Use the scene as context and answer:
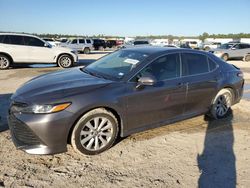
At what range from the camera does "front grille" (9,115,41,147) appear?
11.1ft

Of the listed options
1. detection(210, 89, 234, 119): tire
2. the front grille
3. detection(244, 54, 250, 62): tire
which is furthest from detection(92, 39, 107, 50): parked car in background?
the front grille

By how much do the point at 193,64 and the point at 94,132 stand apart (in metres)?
2.30

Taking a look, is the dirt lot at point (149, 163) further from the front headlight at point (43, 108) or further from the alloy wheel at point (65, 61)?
the alloy wheel at point (65, 61)

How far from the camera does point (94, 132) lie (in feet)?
12.3

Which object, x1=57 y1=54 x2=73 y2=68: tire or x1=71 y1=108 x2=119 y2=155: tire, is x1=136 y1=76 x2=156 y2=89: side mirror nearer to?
x1=71 y1=108 x2=119 y2=155: tire

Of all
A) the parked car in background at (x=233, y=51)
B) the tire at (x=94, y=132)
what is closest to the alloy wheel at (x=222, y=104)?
the tire at (x=94, y=132)

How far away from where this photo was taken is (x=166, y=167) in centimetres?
352

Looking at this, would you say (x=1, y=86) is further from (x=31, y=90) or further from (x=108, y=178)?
(x=108, y=178)

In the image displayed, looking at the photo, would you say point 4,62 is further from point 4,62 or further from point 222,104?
point 222,104

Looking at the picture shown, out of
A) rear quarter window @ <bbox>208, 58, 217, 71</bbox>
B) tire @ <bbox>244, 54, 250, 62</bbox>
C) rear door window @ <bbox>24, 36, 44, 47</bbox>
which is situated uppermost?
rear door window @ <bbox>24, 36, 44, 47</bbox>

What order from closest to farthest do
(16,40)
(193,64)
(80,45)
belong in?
(193,64)
(16,40)
(80,45)

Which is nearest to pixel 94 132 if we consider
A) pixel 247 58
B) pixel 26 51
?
pixel 26 51

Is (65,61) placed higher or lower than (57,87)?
lower

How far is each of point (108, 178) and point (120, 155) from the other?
2.05ft
